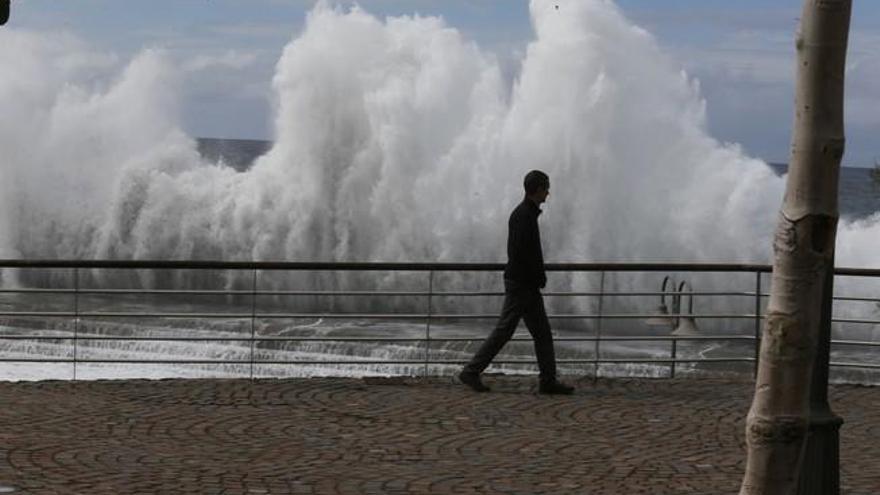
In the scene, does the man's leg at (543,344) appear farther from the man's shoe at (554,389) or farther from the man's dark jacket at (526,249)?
the man's dark jacket at (526,249)

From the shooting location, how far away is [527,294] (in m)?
13.4

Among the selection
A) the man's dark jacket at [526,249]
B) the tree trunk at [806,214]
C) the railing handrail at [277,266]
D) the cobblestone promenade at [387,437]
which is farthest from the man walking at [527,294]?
the tree trunk at [806,214]

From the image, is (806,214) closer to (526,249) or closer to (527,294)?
(526,249)

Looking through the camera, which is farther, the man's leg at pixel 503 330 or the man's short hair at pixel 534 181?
the man's leg at pixel 503 330

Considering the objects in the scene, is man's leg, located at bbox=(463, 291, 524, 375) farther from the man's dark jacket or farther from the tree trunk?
the tree trunk

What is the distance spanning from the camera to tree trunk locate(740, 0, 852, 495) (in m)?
5.85

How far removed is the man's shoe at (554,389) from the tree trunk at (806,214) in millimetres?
7490

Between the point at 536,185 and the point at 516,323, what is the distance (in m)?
1.07

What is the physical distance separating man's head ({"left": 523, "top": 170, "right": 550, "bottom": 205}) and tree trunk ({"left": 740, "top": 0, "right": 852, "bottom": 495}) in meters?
7.20

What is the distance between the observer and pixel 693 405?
42.7 feet

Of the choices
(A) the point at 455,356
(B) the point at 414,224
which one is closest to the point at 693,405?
(A) the point at 455,356

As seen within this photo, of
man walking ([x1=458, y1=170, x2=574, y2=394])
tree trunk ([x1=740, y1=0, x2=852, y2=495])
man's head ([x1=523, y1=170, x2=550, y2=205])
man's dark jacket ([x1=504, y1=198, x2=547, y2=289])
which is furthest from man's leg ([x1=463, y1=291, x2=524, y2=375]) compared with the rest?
tree trunk ([x1=740, y1=0, x2=852, y2=495])

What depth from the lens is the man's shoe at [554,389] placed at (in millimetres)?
13406

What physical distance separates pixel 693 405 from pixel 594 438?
2013mm
